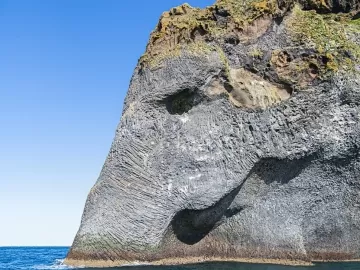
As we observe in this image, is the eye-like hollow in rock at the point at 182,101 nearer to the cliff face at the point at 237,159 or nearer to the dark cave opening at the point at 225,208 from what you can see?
the cliff face at the point at 237,159

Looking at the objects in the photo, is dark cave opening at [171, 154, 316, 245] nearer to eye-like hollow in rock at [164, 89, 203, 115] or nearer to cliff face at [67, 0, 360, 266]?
cliff face at [67, 0, 360, 266]

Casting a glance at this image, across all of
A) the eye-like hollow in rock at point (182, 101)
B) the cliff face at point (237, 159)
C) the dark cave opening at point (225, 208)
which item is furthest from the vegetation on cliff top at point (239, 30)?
the dark cave opening at point (225, 208)

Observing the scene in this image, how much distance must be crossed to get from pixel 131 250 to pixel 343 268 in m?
8.06

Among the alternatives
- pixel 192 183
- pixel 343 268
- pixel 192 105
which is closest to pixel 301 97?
pixel 192 105

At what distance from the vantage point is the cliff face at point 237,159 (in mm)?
19641

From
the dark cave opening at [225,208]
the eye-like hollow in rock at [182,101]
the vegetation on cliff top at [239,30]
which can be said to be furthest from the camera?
the vegetation on cliff top at [239,30]

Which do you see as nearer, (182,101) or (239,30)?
(182,101)

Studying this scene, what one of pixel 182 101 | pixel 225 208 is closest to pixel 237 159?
pixel 225 208

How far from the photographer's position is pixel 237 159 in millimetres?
20031

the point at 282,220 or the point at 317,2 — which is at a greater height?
the point at 317,2

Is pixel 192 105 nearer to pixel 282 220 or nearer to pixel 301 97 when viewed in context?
pixel 301 97

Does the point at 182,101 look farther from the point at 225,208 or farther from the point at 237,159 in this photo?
the point at 225,208

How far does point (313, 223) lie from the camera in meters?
21.1

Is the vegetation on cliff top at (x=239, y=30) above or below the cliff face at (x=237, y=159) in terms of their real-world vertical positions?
above
